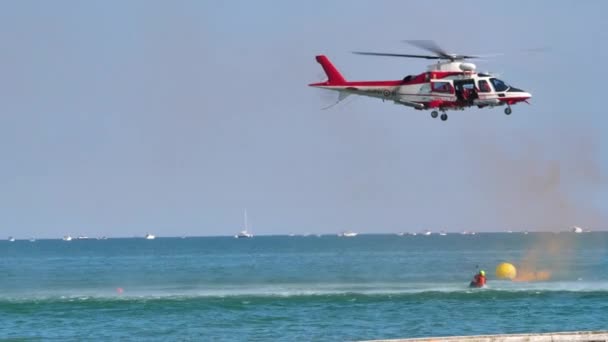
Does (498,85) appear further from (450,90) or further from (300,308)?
(300,308)

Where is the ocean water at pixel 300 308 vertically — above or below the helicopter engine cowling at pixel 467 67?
below

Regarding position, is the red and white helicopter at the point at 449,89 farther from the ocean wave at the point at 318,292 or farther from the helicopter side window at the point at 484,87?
the ocean wave at the point at 318,292

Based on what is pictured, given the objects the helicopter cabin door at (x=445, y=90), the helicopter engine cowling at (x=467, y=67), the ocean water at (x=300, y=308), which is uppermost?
the helicopter engine cowling at (x=467, y=67)

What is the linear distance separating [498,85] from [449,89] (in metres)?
1.92

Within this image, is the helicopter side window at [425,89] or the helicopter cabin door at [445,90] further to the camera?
the helicopter side window at [425,89]

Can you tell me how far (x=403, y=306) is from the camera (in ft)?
216

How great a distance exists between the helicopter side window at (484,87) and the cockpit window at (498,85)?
0.84 feet

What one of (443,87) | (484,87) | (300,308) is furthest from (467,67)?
(300,308)

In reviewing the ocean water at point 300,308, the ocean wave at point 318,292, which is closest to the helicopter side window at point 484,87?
the ocean water at point 300,308

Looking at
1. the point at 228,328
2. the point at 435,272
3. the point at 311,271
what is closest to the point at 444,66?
the point at 228,328

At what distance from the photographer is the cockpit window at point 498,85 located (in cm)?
4844

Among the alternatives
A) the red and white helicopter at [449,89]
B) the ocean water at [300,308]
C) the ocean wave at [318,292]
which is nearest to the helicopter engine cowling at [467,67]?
the red and white helicopter at [449,89]

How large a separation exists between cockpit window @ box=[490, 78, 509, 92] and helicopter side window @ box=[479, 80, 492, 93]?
0.84 ft

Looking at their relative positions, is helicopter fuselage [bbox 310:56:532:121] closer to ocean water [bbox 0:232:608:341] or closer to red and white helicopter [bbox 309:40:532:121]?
red and white helicopter [bbox 309:40:532:121]
